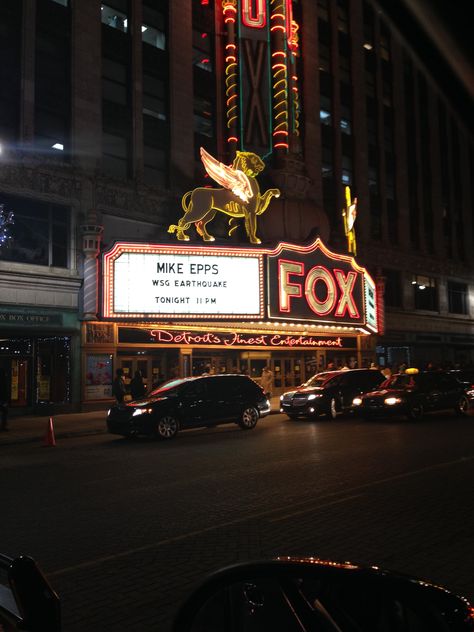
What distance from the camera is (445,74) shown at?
3.99ft

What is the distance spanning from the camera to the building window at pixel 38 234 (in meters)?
21.3

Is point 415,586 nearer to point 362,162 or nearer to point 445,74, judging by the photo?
point 445,74

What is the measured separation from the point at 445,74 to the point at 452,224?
153 ft

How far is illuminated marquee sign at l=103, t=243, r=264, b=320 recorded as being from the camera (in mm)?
21641

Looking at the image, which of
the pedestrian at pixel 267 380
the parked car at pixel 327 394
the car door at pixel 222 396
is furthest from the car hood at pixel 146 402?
the pedestrian at pixel 267 380

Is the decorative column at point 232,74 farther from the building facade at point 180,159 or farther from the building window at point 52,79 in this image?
the building window at point 52,79

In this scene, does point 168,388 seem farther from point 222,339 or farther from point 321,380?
point 222,339

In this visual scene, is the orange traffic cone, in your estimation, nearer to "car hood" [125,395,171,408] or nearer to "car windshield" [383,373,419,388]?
"car hood" [125,395,171,408]

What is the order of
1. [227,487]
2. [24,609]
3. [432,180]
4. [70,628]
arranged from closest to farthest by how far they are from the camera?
1. [24,609]
2. [70,628]
3. [227,487]
4. [432,180]

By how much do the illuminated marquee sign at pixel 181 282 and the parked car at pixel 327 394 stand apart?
15.8 ft

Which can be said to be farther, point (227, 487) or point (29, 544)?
point (227, 487)

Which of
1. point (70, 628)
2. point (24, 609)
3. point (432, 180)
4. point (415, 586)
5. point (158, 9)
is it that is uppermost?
point (158, 9)

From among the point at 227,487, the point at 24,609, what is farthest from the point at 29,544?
the point at 24,609

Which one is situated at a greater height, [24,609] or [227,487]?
[24,609]
